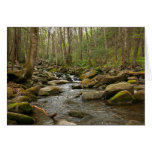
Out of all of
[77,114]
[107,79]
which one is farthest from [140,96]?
[107,79]

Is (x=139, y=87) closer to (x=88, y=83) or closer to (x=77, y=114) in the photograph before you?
(x=77, y=114)

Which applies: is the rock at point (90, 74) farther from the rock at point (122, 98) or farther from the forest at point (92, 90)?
the rock at point (122, 98)

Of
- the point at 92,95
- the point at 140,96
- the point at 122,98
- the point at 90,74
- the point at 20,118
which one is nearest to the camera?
the point at 20,118

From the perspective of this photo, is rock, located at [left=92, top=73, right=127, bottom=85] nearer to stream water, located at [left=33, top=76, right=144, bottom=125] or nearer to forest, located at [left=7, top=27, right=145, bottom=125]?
forest, located at [left=7, top=27, right=145, bottom=125]

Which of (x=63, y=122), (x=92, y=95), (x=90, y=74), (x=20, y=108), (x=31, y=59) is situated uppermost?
(x=31, y=59)

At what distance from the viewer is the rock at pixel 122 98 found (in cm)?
396

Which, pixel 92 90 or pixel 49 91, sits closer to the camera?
pixel 49 91

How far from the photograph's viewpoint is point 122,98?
13.1ft

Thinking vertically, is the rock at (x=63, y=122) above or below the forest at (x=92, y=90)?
below

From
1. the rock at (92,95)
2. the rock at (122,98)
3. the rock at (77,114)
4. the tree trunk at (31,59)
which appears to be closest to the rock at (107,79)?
the rock at (92,95)
